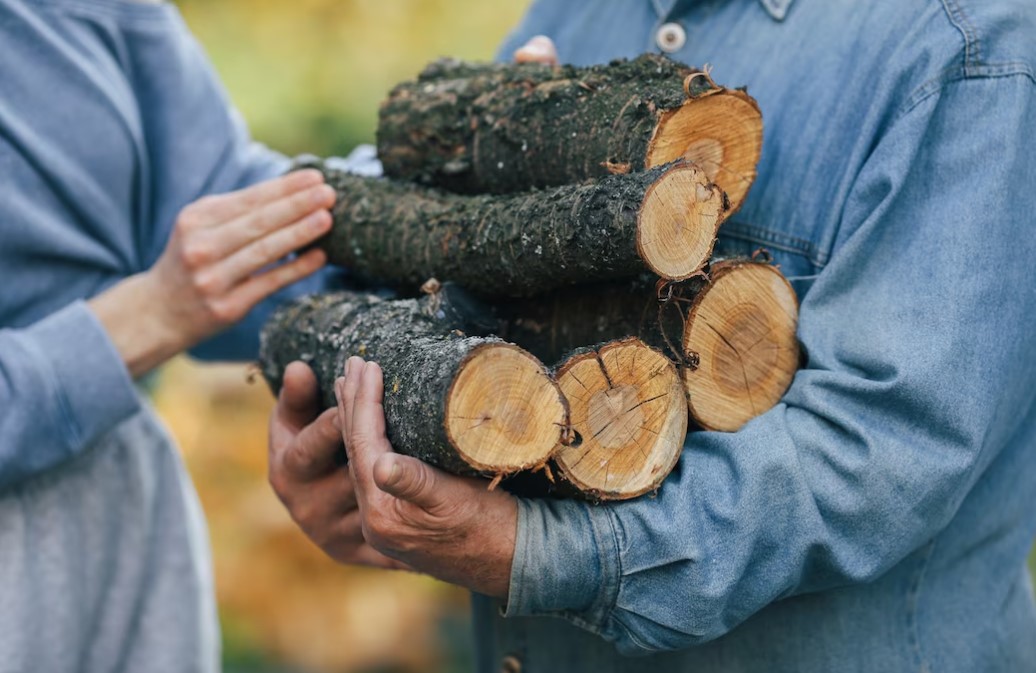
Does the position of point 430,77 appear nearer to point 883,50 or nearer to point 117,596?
point 883,50

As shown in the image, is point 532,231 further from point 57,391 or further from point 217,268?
point 57,391

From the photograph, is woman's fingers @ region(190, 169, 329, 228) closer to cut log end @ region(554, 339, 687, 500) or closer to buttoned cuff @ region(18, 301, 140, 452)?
buttoned cuff @ region(18, 301, 140, 452)

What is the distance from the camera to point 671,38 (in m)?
1.48

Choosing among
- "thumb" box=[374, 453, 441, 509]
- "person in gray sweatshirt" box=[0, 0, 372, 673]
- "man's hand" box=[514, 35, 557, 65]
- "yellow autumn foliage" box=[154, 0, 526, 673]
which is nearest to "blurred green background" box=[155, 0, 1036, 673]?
"yellow autumn foliage" box=[154, 0, 526, 673]

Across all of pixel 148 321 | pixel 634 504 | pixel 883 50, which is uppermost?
pixel 883 50

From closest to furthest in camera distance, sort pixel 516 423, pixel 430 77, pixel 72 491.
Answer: pixel 516 423 < pixel 430 77 < pixel 72 491

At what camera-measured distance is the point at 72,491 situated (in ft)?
5.71

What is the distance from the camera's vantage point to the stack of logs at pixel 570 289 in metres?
1.04

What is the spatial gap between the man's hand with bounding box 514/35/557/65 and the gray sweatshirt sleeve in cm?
77

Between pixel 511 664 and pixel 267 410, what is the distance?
105 inches

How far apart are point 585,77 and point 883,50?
1.19ft

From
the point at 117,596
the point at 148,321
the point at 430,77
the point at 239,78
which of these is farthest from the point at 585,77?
the point at 239,78

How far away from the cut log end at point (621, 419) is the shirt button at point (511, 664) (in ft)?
1.69

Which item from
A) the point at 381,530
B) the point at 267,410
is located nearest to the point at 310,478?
the point at 381,530
